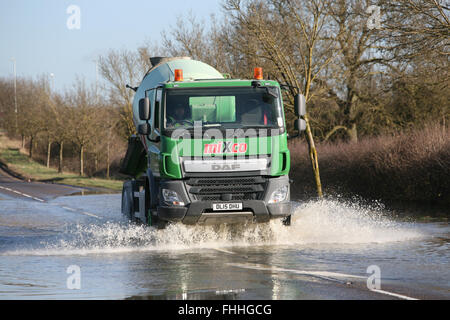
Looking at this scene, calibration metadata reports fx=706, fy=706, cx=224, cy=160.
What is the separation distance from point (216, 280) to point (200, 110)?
15.0 feet

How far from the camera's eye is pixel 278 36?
2403 centimetres

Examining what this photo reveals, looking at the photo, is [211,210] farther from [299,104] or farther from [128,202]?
[128,202]

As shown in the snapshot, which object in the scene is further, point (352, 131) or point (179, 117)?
point (352, 131)

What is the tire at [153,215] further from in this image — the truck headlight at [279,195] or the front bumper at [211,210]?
the truck headlight at [279,195]

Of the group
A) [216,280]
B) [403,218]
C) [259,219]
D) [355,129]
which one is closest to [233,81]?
[259,219]

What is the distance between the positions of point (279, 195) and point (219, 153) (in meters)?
1.35

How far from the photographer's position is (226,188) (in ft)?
40.6

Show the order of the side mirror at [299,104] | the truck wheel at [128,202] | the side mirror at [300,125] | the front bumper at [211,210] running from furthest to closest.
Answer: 1. the truck wheel at [128,202]
2. the side mirror at [300,125]
3. the side mirror at [299,104]
4. the front bumper at [211,210]

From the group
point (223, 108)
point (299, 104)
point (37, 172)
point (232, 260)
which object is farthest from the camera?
point (37, 172)

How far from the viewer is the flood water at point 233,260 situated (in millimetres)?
8086

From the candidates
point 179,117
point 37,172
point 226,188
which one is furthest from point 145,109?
point 37,172

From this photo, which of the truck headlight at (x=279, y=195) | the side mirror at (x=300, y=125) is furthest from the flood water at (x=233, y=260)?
the side mirror at (x=300, y=125)

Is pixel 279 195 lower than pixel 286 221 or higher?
higher
